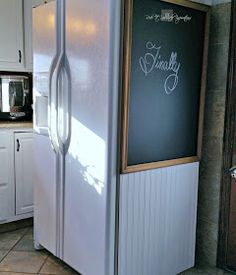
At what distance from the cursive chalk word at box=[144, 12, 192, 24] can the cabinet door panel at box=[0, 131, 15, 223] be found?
1.63 metres

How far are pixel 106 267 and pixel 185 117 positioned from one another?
1068 millimetres

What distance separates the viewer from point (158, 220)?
2.21 metres

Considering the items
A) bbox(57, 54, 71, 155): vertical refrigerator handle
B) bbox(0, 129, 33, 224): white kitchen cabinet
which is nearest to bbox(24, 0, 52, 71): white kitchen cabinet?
bbox(0, 129, 33, 224): white kitchen cabinet

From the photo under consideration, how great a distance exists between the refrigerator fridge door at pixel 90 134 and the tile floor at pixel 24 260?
0.26m

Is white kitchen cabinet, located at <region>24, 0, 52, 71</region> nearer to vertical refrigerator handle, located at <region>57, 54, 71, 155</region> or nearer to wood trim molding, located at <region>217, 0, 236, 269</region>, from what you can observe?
vertical refrigerator handle, located at <region>57, 54, 71, 155</region>

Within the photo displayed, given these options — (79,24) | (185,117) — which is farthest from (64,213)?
(79,24)

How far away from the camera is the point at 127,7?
1865 millimetres

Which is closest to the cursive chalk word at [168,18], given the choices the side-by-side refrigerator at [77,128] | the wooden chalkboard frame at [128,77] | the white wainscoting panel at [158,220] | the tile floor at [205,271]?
the wooden chalkboard frame at [128,77]

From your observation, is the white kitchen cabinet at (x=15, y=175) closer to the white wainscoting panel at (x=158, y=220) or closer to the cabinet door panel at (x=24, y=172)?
the cabinet door panel at (x=24, y=172)

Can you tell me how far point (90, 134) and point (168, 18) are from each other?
0.84m

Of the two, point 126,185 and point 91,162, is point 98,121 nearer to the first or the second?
point 91,162

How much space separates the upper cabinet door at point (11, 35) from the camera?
3.15 m

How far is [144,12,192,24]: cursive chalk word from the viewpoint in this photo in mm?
1994

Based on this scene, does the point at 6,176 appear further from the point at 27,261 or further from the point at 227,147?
the point at 227,147
